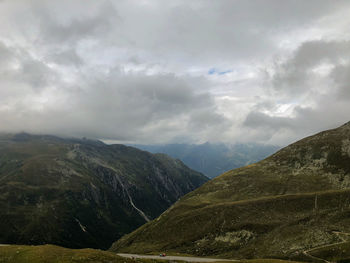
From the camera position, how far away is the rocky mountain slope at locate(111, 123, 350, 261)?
90.7 m

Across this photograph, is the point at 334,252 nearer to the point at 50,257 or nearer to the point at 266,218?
the point at 266,218

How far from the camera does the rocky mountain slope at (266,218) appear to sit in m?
90.7

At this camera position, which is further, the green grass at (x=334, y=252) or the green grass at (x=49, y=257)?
the green grass at (x=334, y=252)

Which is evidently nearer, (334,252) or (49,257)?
(49,257)

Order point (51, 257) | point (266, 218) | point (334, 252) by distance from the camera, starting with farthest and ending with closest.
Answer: point (266, 218) < point (334, 252) < point (51, 257)

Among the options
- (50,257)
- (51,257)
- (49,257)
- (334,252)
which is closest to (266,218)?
(334,252)

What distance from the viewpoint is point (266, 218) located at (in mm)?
117250

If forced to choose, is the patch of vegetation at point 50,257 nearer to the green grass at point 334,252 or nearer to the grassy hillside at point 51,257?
the grassy hillside at point 51,257

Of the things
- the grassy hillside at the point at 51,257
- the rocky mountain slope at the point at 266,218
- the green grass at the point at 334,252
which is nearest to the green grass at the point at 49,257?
the grassy hillside at the point at 51,257

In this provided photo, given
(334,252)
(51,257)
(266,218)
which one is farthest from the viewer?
(266,218)

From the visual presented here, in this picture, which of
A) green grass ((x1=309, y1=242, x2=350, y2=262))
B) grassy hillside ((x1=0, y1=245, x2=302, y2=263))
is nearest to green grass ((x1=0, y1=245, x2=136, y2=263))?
grassy hillside ((x1=0, y1=245, x2=302, y2=263))

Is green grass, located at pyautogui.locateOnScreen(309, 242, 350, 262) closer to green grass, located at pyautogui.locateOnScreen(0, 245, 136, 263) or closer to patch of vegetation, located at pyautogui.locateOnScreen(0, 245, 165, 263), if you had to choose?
patch of vegetation, located at pyautogui.locateOnScreen(0, 245, 165, 263)

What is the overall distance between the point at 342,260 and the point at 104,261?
60.5 m

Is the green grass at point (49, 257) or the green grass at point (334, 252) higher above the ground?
the green grass at point (49, 257)
